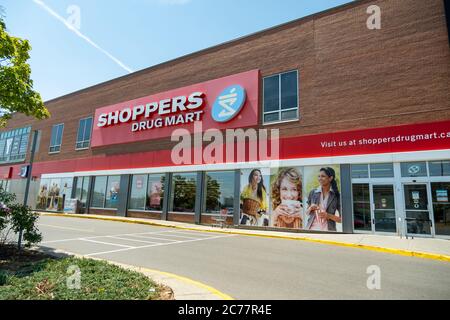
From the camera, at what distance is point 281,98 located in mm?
19000

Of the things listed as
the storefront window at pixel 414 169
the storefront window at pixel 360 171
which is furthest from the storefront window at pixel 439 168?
the storefront window at pixel 360 171

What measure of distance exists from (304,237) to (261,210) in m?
4.31

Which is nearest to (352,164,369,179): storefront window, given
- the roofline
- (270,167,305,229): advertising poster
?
(270,167,305,229): advertising poster

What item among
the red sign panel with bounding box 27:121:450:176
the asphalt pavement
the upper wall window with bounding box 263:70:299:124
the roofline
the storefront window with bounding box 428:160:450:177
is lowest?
the asphalt pavement

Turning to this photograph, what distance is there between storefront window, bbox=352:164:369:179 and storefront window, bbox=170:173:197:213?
10699 mm

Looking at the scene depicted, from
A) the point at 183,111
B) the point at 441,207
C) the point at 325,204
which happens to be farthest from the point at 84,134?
the point at 441,207

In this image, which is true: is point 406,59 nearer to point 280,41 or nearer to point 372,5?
point 372,5

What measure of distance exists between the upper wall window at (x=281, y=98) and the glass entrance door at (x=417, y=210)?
293 inches

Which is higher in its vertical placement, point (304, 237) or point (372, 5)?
point (372, 5)

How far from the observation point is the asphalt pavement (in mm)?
5535

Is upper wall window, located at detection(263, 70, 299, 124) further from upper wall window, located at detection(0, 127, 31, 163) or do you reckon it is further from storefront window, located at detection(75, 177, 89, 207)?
upper wall window, located at detection(0, 127, 31, 163)

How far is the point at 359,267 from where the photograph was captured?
25.2 feet

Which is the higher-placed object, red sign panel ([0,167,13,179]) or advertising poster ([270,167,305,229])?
red sign panel ([0,167,13,179])
